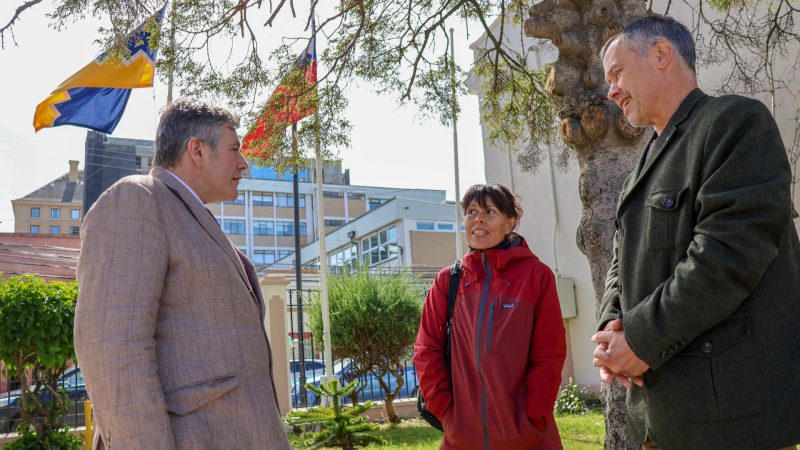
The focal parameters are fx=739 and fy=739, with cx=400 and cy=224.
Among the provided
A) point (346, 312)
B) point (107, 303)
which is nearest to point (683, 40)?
point (107, 303)

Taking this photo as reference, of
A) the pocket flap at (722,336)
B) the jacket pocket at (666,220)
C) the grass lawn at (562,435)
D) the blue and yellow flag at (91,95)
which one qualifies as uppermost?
the blue and yellow flag at (91,95)

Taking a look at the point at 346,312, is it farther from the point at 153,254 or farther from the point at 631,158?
the point at 153,254

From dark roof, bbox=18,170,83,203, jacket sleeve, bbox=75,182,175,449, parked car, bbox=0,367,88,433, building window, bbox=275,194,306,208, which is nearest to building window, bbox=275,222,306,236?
building window, bbox=275,194,306,208

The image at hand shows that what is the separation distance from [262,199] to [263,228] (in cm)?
309

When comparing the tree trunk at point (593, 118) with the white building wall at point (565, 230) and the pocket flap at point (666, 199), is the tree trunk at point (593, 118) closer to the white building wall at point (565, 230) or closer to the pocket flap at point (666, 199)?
the pocket flap at point (666, 199)

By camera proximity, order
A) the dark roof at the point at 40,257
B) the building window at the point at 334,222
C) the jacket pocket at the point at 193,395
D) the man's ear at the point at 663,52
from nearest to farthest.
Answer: the jacket pocket at the point at 193,395 → the man's ear at the point at 663,52 → the dark roof at the point at 40,257 → the building window at the point at 334,222

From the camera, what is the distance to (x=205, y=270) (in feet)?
8.18

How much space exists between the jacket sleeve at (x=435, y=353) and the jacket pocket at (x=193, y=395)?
1.59m

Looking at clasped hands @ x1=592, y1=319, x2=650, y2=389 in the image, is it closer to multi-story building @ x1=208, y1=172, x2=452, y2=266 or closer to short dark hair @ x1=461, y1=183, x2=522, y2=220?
short dark hair @ x1=461, y1=183, x2=522, y2=220

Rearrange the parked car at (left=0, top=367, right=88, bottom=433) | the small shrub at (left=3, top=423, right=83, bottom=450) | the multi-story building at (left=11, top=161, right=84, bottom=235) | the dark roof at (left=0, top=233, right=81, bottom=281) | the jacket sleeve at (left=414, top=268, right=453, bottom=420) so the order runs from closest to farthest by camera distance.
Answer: the jacket sleeve at (left=414, top=268, right=453, bottom=420) → the small shrub at (left=3, top=423, right=83, bottom=450) → the parked car at (left=0, top=367, right=88, bottom=433) → the dark roof at (left=0, top=233, right=81, bottom=281) → the multi-story building at (left=11, top=161, right=84, bottom=235)

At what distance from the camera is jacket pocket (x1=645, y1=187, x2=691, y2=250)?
2.25 metres

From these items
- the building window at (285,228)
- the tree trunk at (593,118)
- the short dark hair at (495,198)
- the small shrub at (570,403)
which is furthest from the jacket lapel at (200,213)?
the building window at (285,228)

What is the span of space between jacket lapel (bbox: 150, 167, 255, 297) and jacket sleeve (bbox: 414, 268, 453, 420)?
1416 mm

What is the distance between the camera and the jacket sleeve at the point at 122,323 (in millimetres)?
2207
